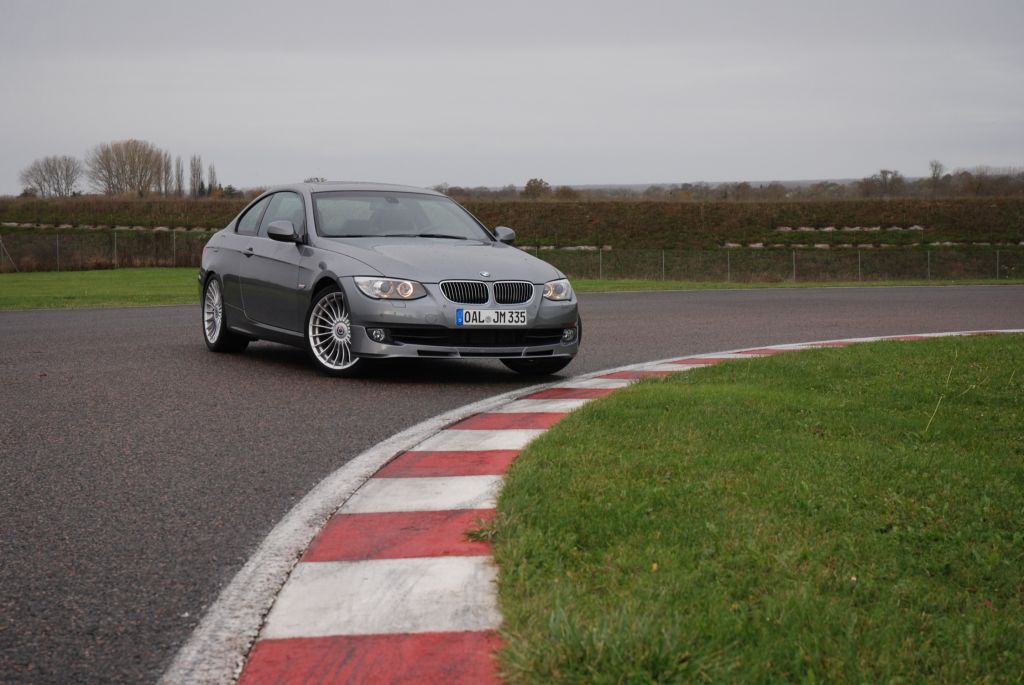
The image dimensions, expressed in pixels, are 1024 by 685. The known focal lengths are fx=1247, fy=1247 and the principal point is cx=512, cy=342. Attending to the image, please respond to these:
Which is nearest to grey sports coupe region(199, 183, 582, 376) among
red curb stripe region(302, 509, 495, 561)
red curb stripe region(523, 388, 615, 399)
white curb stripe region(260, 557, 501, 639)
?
red curb stripe region(523, 388, 615, 399)

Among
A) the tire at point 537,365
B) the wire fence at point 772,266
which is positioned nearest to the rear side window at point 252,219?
the tire at point 537,365

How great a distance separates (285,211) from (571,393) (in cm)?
353

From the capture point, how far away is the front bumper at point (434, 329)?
360 inches

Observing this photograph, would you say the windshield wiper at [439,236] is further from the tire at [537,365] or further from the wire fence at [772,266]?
the wire fence at [772,266]

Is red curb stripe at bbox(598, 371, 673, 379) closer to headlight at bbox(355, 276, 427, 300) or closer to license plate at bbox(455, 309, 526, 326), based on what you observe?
license plate at bbox(455, 309, 526, 326)

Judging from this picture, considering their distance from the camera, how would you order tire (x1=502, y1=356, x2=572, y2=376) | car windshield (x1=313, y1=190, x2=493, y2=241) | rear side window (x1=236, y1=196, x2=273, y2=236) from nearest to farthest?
tire (x1=502, y1=356, x2=572, y2=376) < car windshield (x1=313, y1=190, x2=493, y2=241) < rear side window (x1=236, y1=196, x2=273, y2=236)

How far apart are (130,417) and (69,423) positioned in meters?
0.37

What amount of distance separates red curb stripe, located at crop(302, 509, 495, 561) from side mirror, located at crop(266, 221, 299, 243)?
18.1 ft

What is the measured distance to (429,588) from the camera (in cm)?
383

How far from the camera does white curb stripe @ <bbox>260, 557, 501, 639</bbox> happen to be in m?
3.47

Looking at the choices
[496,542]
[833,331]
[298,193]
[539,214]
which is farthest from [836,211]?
[496,542]

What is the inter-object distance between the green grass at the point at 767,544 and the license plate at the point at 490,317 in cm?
201

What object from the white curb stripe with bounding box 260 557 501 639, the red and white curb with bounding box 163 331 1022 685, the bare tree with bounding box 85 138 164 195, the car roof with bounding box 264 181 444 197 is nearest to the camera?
the red and white curb with bounding box 163 331 1022 685

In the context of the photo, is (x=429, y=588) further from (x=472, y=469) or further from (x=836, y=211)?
(x=836, y=211)
